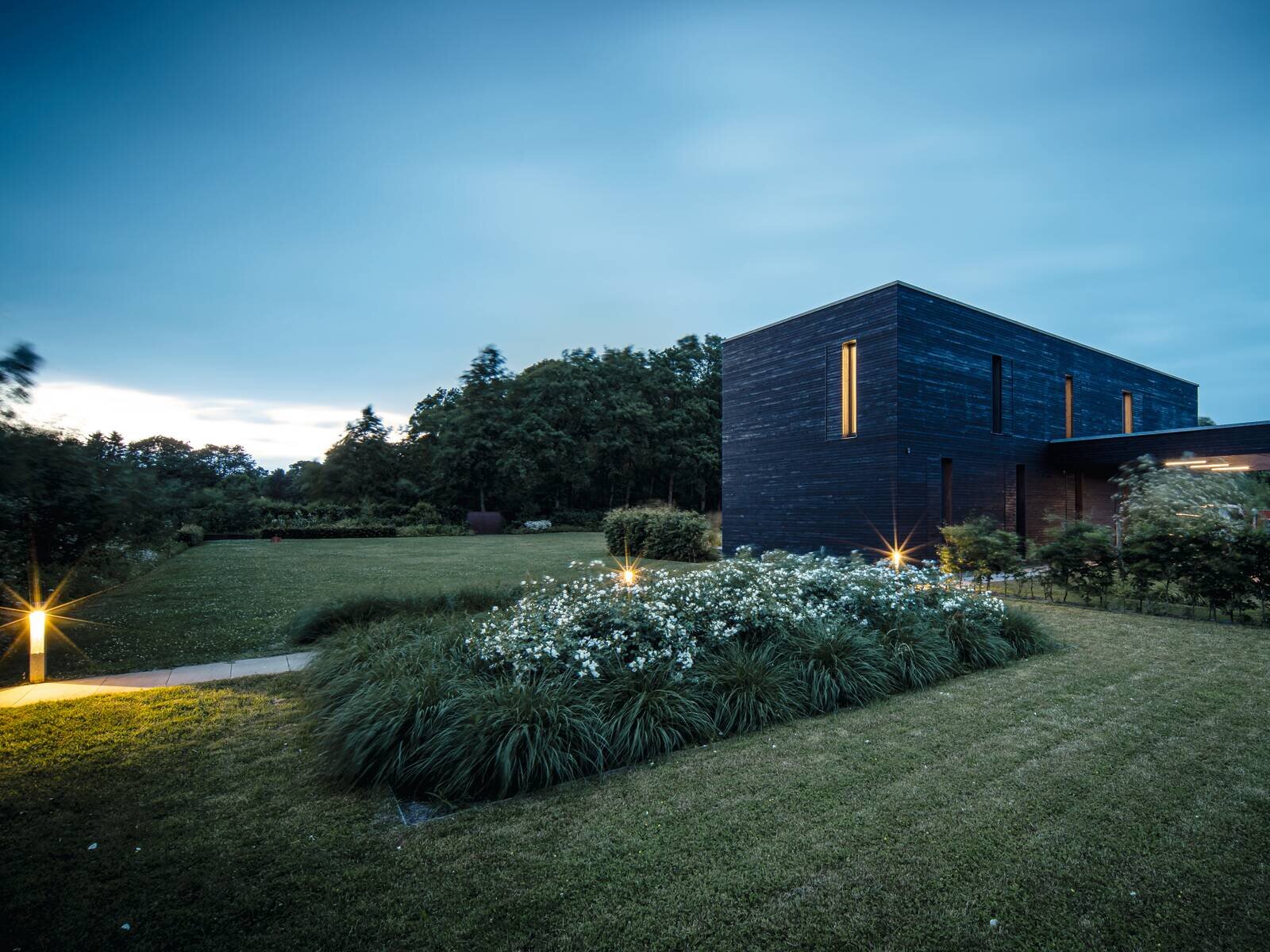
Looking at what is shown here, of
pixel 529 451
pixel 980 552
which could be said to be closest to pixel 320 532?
pixel 529 451

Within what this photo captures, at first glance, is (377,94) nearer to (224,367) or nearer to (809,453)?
(224,367)

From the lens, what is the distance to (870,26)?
9.62 m

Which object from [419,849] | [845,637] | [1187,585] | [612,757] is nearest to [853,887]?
[612,757]

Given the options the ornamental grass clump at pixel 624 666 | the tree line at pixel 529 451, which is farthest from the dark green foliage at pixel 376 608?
the tree line at pixel 529 451

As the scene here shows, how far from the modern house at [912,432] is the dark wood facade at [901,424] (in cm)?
4

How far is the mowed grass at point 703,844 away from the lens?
6.13 ft

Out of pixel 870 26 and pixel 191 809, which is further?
pixel 870 26

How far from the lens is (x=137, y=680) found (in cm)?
485

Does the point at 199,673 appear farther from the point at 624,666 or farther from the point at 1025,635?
the point at 1025,635

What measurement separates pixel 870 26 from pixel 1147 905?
12411mm

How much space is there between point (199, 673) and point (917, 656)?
253 inches

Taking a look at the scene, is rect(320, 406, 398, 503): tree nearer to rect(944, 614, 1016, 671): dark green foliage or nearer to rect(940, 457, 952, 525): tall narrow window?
rect(940, 457, 952, 525): tall narrow window

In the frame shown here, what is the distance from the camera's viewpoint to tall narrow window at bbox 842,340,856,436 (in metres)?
12.0

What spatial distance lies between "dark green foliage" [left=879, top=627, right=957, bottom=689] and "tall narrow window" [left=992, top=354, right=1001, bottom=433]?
9983 mm
